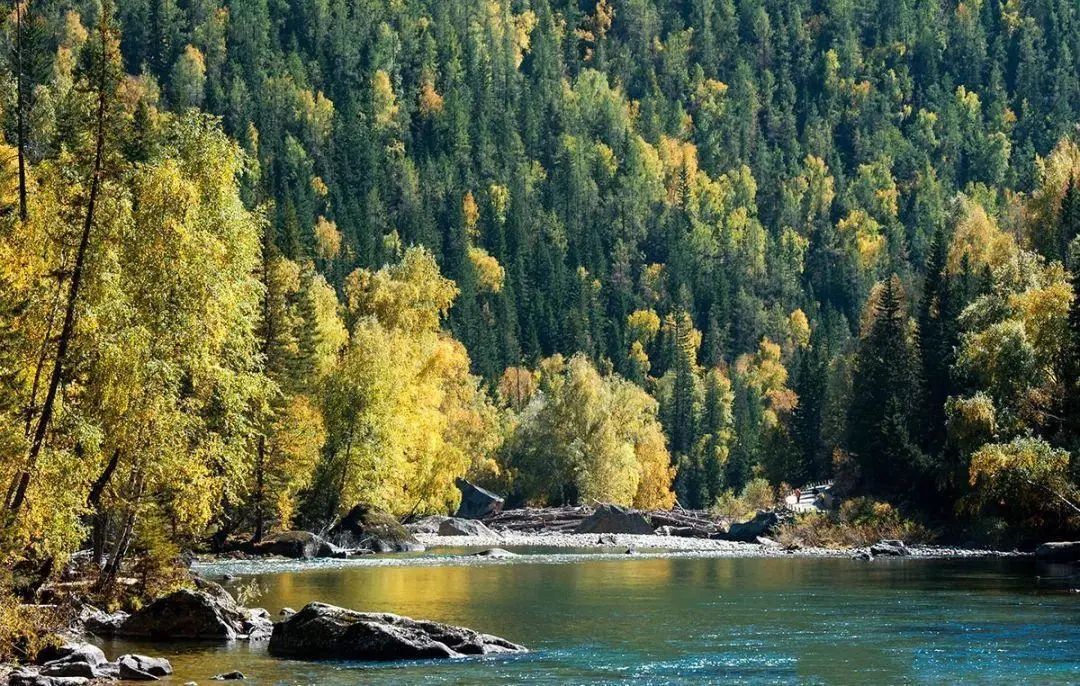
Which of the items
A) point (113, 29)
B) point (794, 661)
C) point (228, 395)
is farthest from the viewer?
point (228, 395)

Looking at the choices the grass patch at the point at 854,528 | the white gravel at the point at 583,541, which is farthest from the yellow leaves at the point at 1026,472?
the white gravel at the point at 583,541

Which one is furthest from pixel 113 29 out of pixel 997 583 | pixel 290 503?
pixel 290 503

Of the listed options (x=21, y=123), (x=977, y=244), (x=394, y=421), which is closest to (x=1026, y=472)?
(x=394, y=421)

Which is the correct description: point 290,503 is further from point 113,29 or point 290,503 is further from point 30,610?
point 113,29

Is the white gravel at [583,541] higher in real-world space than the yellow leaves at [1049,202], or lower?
lower

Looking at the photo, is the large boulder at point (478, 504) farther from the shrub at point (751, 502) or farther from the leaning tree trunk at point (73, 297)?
the leaning tree trunk at point (73, 297)

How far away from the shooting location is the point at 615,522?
11225 cm

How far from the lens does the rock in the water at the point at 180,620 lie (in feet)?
140

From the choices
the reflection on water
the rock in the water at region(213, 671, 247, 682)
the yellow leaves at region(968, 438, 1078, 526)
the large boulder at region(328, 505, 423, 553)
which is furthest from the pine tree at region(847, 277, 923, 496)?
the rock in the water at region(213, 671, 247, 682)

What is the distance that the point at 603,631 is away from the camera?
46.2 metres

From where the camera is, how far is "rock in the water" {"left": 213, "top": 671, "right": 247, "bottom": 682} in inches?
1372

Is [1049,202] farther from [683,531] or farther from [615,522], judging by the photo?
[615,522]

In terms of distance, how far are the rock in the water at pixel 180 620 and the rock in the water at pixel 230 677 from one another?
755cm

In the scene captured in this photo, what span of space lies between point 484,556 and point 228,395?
40835 mm
